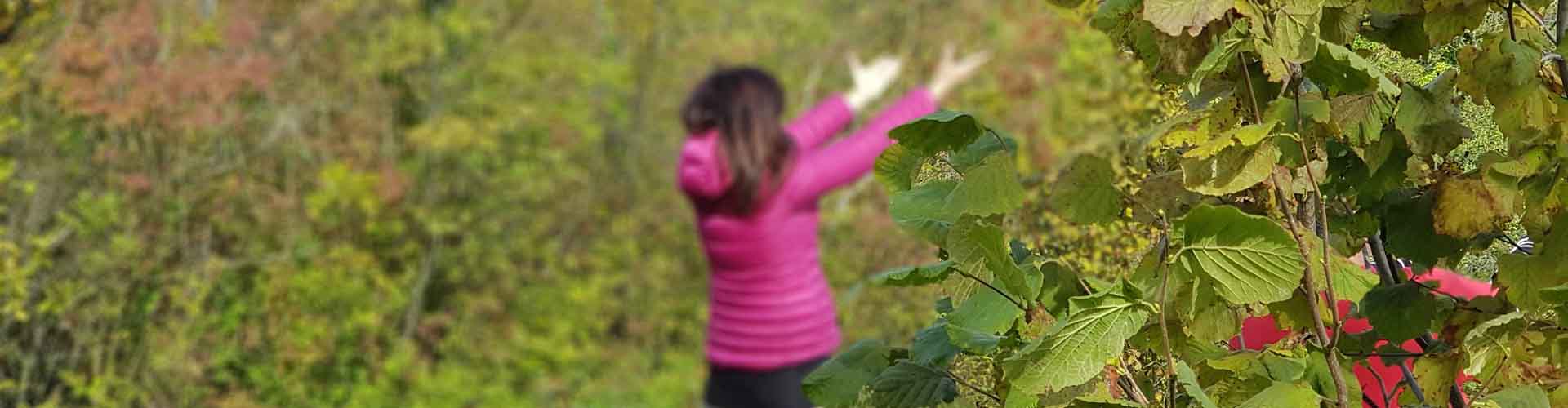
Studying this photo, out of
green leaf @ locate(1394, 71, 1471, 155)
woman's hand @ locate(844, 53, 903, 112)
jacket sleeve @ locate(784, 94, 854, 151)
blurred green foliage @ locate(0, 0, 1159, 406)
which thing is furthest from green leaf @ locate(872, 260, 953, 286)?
woman's hand @ locate(844, 53, 903, 112)

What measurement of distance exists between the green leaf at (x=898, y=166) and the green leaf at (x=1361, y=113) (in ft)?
1.06

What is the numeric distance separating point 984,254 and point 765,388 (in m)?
4.06

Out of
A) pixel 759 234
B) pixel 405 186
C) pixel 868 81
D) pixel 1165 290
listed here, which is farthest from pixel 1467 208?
pixel 405 186

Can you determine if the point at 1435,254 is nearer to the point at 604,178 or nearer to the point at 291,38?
the point at 291,38

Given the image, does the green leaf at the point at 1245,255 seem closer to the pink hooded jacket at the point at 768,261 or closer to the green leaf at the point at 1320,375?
the green leaf at the point at 1320,375

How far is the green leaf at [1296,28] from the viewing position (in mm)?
1027

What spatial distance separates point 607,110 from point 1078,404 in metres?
7.06

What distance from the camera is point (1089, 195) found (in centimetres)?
112

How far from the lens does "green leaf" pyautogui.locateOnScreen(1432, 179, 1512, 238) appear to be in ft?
3.71

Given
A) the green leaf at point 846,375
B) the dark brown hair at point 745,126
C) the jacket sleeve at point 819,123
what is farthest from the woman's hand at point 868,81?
the green leaf at point 846,375

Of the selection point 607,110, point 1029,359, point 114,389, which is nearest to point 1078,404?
point 1029,359

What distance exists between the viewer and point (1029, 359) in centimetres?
104

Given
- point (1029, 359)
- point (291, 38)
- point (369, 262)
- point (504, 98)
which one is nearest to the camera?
point (1029, 359)

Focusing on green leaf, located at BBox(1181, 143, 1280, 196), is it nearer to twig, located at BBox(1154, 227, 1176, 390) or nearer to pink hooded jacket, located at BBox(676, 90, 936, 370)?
twig, located at BBox(1154, 227, 1176, 390)
